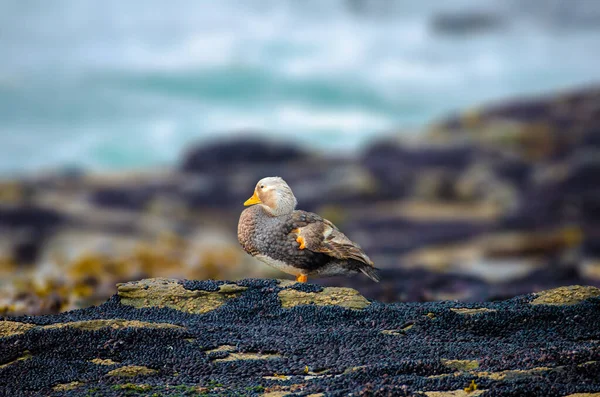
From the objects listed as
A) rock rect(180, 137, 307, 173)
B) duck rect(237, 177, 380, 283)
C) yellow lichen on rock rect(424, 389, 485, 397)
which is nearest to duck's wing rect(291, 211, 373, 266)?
duck rect(237, 177, 380, 283)

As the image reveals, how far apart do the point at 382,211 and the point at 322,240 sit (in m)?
30.1

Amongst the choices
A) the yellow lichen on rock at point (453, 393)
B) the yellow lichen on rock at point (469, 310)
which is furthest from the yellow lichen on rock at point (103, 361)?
the yellow lichen on rock at point (469, 310)

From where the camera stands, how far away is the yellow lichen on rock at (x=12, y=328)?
642cm

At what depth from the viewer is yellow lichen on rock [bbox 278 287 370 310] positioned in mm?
7262

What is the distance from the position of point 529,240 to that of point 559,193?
9744 mm

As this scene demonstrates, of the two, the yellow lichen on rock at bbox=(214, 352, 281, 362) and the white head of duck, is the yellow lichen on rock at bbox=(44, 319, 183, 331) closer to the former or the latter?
the yellow lichen on rock at bbox=(214, 352, 281, 362)

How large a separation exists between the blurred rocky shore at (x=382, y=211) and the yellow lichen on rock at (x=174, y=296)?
10.9 feet

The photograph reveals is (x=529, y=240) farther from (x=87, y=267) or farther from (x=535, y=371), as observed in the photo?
(x=535, y=371)

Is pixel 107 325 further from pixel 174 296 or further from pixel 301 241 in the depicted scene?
pixel 301 241

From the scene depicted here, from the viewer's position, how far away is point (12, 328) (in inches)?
256

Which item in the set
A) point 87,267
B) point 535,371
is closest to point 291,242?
point 535,371

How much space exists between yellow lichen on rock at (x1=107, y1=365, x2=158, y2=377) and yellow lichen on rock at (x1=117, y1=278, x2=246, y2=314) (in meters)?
1.29

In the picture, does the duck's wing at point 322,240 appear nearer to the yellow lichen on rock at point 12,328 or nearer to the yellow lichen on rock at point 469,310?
the yellow lichen on rock at point 469,310

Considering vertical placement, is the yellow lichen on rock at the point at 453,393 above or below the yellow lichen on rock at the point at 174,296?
below
